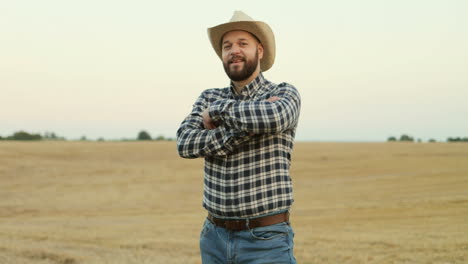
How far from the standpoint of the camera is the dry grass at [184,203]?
26.8 ft

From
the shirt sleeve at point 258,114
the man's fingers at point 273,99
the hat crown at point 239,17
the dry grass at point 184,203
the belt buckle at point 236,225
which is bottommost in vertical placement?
the dry grass at point 184,203

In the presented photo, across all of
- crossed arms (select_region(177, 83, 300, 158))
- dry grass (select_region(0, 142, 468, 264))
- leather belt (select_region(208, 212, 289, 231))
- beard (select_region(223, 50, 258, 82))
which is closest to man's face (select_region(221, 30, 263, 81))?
beard (select_region(223, 50, 258, 82))

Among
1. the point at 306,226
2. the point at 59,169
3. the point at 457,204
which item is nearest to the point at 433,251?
the point at 306,226

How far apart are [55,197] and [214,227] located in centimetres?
1805

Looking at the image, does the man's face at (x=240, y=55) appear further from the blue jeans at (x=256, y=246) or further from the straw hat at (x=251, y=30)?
the blue jeans at (x=256, y=246)

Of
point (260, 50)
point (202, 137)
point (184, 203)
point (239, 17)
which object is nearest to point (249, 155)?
point (202, 137)

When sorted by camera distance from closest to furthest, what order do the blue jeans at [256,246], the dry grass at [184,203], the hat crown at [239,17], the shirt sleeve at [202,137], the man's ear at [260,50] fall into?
the blue jeans at [256,246] < the shirt sleeve at [202,137] < the hat crown at [239,17] < the man's ear at [260,50] < the dry grass at [184,203]

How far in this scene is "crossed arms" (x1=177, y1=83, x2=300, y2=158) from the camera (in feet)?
9.68

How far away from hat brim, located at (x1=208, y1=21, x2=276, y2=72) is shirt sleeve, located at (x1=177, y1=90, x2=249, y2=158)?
39cm

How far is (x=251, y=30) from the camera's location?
3.34 meters

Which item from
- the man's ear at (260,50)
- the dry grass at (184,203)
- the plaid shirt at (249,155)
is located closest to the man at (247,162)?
the plaid shirt at (249,155)

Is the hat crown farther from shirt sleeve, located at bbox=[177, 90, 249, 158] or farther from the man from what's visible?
shirt sleeve, located at bbox=[177, 90, 249, 158]

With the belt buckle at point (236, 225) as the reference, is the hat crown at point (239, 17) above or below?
above

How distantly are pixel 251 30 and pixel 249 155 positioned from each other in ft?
2.81
